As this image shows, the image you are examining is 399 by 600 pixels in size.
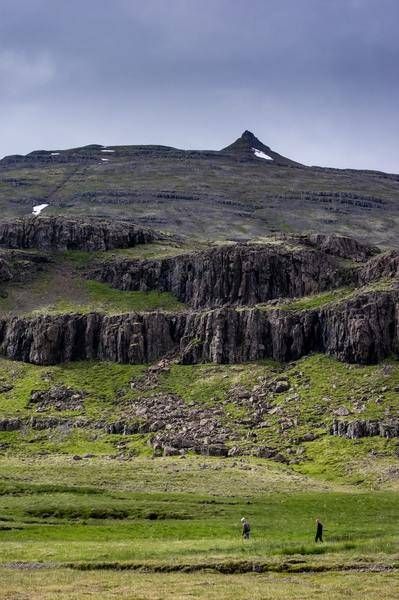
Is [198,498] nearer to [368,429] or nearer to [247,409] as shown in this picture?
[368,429]

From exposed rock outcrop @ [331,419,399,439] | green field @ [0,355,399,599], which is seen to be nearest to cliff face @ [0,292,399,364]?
green field @ [0,355,399,599]

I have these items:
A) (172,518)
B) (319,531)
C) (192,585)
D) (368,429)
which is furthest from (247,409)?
(192,585)

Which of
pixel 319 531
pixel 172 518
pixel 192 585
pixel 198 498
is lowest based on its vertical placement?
pixel 198 498

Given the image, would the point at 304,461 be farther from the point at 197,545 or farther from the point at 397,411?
the point at 197,545

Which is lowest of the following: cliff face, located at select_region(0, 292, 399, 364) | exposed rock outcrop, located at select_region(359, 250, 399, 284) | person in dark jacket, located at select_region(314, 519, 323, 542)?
person in dark jacket, located at select_region(314, 519, 323, 542)

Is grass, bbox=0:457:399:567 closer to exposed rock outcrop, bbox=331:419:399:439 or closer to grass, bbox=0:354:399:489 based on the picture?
grass, bbox=0:354:399:489

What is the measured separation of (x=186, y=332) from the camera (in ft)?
600

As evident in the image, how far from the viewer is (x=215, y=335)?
17500cm

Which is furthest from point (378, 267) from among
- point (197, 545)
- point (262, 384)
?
point (197, 545)

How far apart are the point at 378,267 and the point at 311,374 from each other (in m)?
39.3

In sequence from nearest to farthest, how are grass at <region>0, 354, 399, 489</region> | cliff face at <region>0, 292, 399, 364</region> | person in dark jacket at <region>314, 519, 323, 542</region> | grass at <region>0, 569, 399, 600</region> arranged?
grass at <region>0, 569, 399, 600</region> → person in dark jacket at <region>314, 519, 323, 542</region> → grass at <region>0, 354, 399, 489</region> → cliff face at <region>0, 292, 399, 364</region>

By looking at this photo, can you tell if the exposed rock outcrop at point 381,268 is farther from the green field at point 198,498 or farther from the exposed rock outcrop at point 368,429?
the exposed rock outcrop at point 368,429

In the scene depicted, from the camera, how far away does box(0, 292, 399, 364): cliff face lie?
161000 millimetres

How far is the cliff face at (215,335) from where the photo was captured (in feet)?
528
